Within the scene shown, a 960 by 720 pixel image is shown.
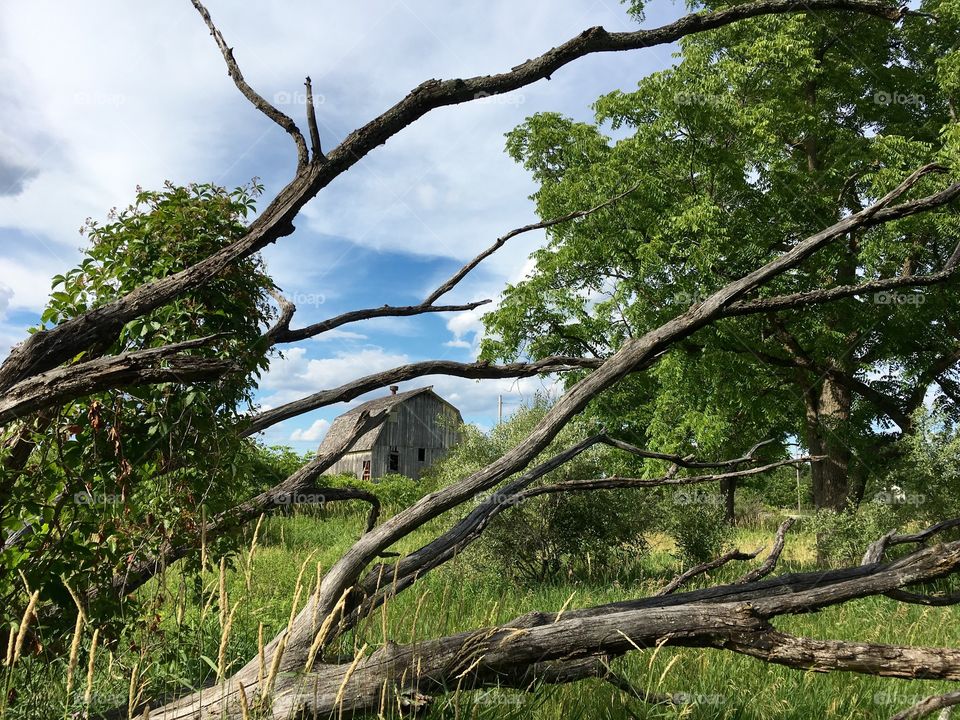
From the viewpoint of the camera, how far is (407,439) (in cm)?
3844

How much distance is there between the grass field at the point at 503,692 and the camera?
3264mm

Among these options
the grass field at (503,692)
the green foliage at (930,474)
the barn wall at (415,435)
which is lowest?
the grass field at (503,692)

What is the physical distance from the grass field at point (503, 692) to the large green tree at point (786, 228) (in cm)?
577

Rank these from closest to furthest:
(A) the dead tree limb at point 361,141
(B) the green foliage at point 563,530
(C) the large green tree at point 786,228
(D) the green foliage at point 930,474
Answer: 1. (A) the dead tree limb at point 361,141
2. (B) the green foliage at point 563,530
3. (D) the green foliage at point 930,474
4. (C) the large green tree at point 786,228

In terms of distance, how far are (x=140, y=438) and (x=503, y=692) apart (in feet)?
8.86

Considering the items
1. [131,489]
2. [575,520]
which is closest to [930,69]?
[575,520]

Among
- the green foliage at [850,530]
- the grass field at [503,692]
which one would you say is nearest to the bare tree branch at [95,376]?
the grass field at [503,692]

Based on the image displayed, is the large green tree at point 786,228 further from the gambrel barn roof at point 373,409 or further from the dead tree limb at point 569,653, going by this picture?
the gambrel barn roof at point 373,409

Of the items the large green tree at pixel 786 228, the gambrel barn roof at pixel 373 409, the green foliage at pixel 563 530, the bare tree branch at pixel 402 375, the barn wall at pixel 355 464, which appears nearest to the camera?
the bare tree branch at pixel 402 375

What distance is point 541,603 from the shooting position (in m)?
8.45

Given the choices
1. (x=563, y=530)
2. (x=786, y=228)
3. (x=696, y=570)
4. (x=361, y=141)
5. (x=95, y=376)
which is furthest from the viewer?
(x=786, y=228)

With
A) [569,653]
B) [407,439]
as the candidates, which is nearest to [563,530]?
[569,653]

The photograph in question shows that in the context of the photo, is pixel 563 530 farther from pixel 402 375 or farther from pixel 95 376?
pixel 95 376

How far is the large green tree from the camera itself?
1429cm
